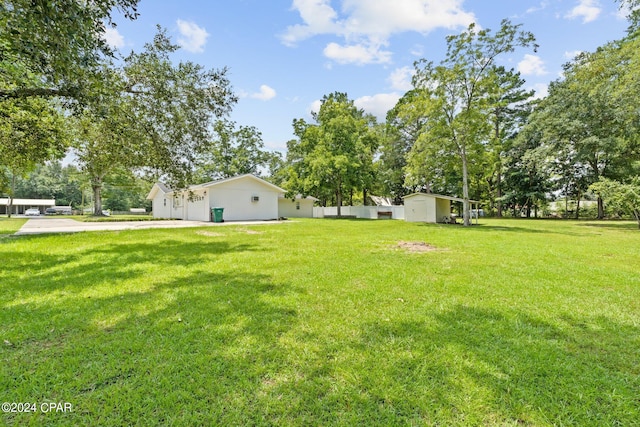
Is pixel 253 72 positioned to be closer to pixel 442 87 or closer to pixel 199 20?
pixel 199 20

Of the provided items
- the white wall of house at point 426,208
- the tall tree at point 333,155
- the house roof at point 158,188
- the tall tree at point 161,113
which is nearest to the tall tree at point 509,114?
the white wall of house at point 426,208

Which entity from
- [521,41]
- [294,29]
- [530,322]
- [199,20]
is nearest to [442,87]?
[521,41]

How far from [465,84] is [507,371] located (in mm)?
17811

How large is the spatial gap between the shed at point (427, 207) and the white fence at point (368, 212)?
15.0 ft

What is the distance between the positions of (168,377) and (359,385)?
1.40 meters

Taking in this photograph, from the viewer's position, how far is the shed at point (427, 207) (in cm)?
1980

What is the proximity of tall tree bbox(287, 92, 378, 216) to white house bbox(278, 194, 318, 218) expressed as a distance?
4179mm

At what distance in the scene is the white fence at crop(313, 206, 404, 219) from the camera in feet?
87.5

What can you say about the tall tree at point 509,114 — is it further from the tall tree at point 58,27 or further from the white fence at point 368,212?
the tall tree at point 58,27

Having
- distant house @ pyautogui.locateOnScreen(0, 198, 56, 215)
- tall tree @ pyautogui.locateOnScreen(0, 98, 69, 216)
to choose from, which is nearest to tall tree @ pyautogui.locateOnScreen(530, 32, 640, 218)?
tall tree @ pyautogui.locateOnScreen(0, 98, 69, 216)

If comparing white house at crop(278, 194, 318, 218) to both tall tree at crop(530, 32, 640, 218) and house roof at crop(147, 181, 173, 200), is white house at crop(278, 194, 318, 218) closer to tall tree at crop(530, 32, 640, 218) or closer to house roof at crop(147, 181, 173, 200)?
house roof at crop(147, 181, 173, 200)

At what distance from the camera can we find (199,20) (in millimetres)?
8141

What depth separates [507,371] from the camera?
224 cm

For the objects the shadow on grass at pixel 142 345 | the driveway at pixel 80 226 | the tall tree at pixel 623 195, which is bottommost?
the shadow on grass at pixel 142 345
